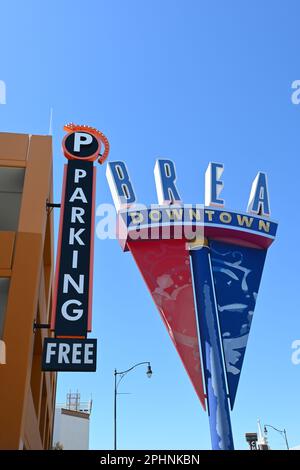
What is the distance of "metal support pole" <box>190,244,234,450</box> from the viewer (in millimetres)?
21781

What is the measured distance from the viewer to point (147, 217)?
26.1 metres

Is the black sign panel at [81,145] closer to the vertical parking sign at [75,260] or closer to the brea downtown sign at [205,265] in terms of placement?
the vertical parking sign at [75,260]

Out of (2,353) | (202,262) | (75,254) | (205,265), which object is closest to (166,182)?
(202,262)

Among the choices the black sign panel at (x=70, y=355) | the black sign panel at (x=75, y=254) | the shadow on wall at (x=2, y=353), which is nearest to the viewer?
the shadow on wall at (x=2, y=353)

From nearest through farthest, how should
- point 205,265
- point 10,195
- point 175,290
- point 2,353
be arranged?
1. point 2,353
2. point 10,195
3. point 175,290
4. point 205,265

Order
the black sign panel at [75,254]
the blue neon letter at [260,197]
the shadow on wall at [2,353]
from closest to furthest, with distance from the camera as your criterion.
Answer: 1. the shadow on wall at [2,353]
2. the black sign panel at [75,254]
3. the blue neon letter at [260,197]

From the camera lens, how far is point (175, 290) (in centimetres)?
2536

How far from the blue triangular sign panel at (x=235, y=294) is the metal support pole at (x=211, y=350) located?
57 cm

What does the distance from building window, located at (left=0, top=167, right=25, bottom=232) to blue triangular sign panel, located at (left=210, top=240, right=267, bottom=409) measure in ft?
38.5

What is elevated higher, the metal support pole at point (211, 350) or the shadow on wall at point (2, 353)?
the metal support pole at point (211, 350)

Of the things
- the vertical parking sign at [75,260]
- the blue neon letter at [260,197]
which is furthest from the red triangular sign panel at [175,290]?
the vertical parking sign at [75,260]

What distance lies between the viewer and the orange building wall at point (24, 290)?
11.5m

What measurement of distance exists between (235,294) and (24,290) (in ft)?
49.1

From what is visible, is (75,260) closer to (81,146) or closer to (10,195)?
(10,195)
